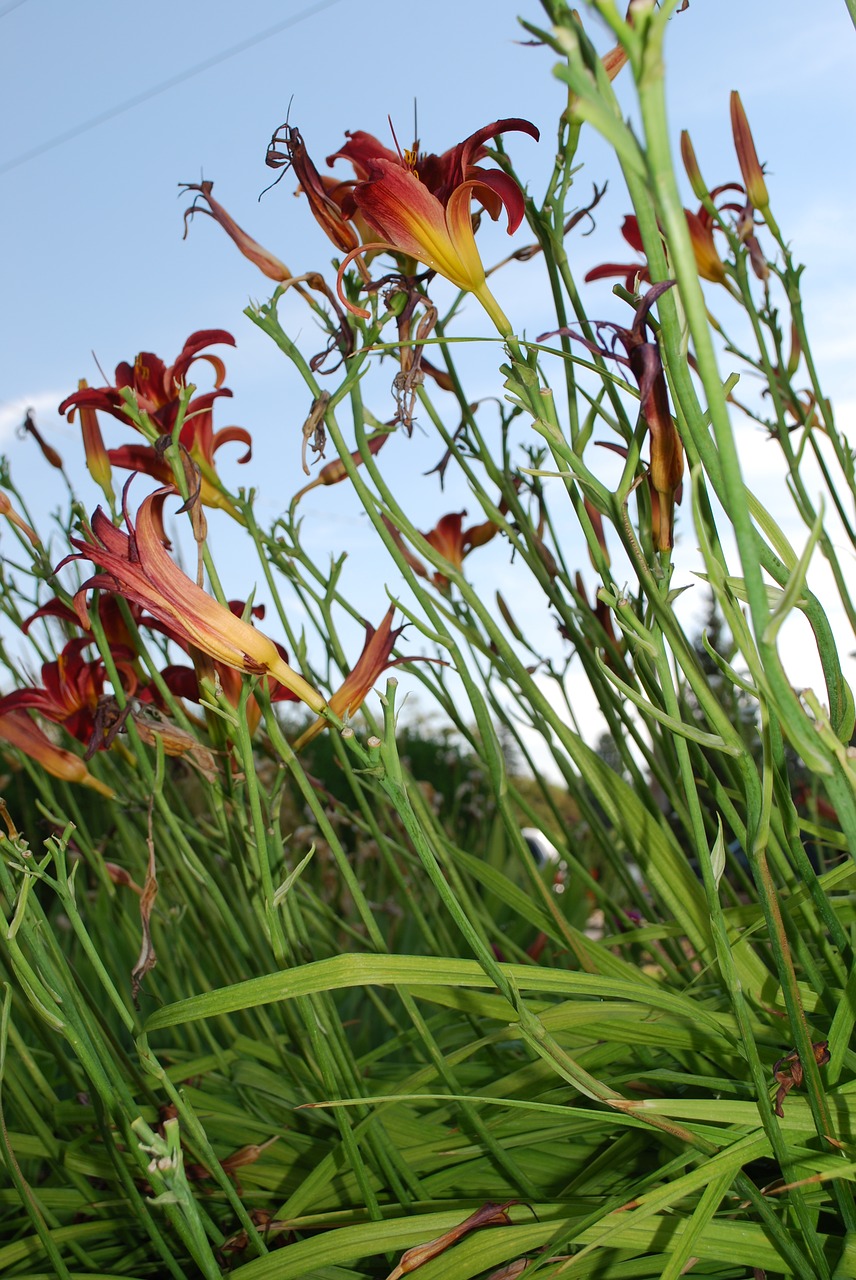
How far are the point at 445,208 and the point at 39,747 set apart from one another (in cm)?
55

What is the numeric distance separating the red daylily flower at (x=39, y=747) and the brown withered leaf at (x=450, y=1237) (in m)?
0.46

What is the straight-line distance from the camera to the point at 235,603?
0.77 m

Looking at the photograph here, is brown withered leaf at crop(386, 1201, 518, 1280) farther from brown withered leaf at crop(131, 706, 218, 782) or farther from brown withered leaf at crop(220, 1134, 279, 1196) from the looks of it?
brown withered leaf at crop(131, 706, 218, 782)

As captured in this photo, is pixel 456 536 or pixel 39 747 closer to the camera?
pixel 39 747

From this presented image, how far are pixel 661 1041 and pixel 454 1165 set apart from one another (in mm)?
231

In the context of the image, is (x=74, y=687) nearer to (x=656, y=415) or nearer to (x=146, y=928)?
(x=146, y=928)

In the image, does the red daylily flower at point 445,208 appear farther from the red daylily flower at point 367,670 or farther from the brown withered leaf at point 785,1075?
the brown withered leaf at point 785,1075

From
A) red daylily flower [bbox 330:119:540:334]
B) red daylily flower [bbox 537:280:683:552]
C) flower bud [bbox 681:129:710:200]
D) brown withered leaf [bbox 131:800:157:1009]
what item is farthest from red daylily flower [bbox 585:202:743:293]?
brown withered leaf [bbox 131:800:157:1009]

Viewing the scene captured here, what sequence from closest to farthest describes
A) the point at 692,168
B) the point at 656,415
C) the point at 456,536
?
the point at 656,415
the point at 692,168
the point at 456,536

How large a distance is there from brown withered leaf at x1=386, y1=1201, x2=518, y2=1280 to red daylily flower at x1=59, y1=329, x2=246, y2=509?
0.55 meters

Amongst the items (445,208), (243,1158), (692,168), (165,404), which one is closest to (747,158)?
(692,168)

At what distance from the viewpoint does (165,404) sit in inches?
30.6

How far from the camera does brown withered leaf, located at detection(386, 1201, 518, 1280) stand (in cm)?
58

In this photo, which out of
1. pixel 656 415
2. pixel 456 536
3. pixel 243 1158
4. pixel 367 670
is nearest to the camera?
pixel 656 415
